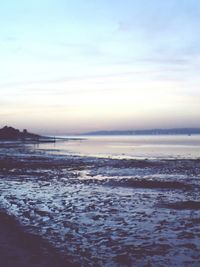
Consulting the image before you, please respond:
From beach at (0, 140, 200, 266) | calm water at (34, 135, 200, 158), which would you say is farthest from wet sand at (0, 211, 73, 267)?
calm water at (34, 135, 200, 158)

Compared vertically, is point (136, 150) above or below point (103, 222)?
above

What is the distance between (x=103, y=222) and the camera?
1117 centimetres

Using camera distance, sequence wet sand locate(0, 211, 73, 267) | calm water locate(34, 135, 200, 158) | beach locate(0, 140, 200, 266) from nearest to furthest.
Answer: wet sand locate(0, 211, 73, 267)
beach locate(0, 140, 200, 266)
calm water locate(34, 135, 200, 158)

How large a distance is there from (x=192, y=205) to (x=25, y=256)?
8.03 meters

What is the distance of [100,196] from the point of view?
1577cm

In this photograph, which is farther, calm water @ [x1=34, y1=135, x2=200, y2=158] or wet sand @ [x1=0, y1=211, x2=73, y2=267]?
calm water @ [x1=34, y1=135, x2=200, y2=158]

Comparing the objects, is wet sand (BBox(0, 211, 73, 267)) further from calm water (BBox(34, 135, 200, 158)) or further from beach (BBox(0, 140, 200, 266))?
calm water (BBox(34, 135, 200, 158))

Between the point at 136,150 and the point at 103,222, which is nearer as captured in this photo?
the point at 103,222

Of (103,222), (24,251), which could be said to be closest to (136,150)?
(103,222)

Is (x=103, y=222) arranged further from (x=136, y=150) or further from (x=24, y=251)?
(x=136, y=150)

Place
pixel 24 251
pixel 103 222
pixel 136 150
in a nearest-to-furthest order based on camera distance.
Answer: pixel 24 251, pixel 103 222, pixel 136 150

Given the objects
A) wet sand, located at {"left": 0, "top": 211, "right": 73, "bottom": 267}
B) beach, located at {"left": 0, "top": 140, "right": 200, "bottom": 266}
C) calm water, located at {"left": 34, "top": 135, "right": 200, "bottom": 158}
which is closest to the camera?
wet sand, located at {"left": 0, "top": 211, "right": 73, "bottom": 267}

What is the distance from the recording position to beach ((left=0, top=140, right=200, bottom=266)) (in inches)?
317

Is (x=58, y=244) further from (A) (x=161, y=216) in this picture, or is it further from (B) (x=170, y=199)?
(B) (x=170, y=199)
